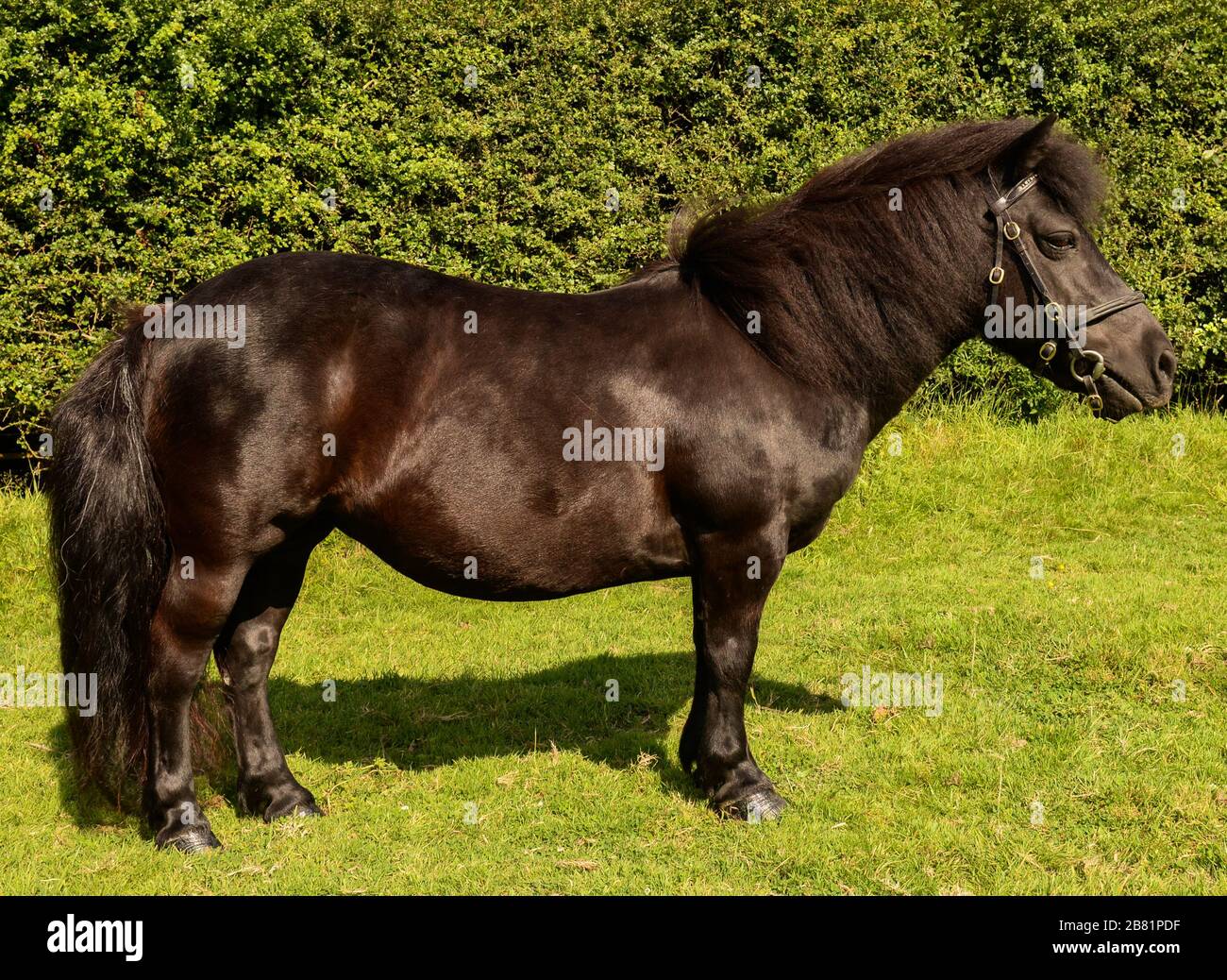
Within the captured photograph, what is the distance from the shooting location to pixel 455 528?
462 centimetres

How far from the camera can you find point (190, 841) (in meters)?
4.71

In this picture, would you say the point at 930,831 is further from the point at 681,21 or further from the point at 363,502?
the point at 681,21

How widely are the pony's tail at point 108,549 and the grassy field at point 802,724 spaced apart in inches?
18.6

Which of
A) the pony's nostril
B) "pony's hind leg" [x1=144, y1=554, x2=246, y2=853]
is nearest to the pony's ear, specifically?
the pony's nostril

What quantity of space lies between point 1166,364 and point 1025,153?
Answer: 3.34 ft

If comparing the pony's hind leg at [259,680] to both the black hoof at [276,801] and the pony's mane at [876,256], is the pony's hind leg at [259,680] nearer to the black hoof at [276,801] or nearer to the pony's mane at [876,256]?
the black hoof at [276,801]

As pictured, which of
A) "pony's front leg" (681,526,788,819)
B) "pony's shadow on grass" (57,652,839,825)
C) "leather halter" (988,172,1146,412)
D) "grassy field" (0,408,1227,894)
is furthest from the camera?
"pony's shadow on grass" (57,652,839,825)

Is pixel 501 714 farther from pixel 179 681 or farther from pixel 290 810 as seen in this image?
pixel 179 681

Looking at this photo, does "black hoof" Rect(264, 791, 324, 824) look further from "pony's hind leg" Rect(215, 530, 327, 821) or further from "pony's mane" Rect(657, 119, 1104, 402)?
"pony's mane" Rect(657, 119, 1104, 402)

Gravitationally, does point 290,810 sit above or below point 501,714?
below

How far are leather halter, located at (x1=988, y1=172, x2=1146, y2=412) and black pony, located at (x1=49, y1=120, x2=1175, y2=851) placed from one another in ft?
0.04

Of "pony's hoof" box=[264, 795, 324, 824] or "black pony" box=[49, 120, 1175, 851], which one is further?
"pony's hoof" box=[264, 795, 324, 824]

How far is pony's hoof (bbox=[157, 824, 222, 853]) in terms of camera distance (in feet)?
15.4

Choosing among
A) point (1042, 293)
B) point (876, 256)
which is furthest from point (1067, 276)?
point (876, 256)
